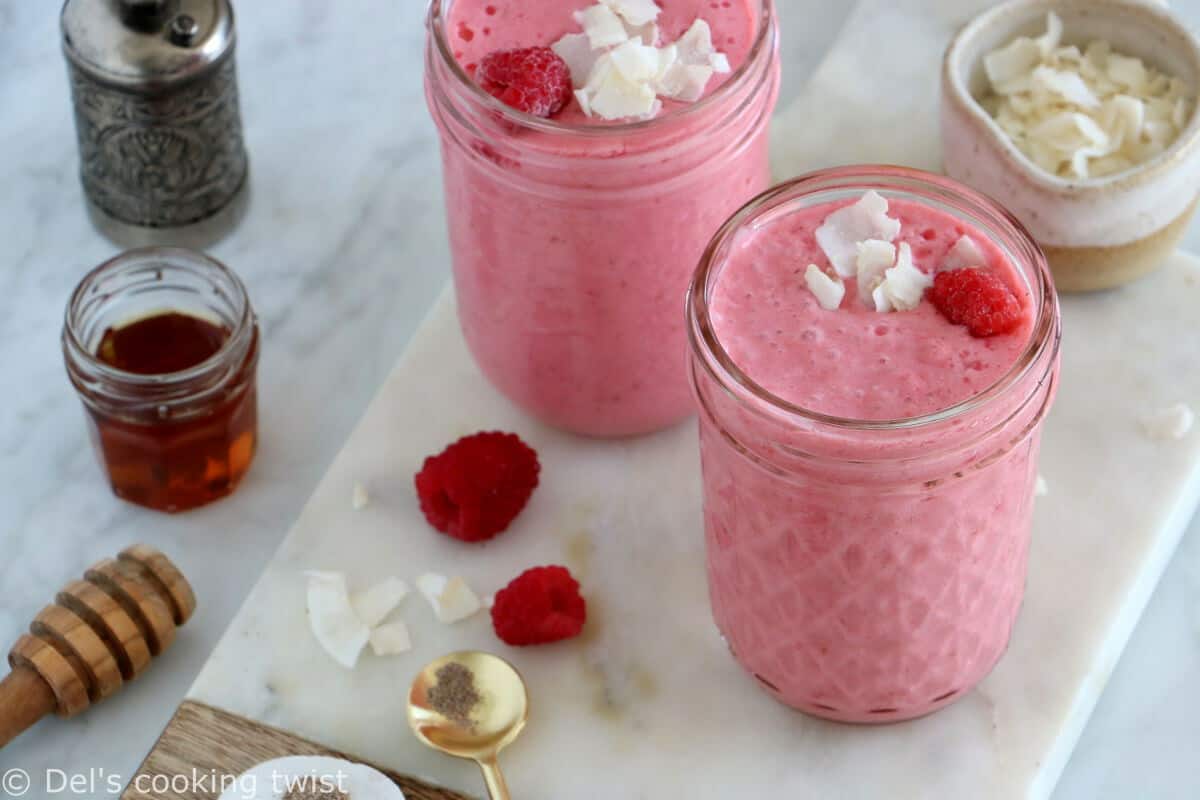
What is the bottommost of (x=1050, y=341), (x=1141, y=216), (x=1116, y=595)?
(x=1116, y=595)

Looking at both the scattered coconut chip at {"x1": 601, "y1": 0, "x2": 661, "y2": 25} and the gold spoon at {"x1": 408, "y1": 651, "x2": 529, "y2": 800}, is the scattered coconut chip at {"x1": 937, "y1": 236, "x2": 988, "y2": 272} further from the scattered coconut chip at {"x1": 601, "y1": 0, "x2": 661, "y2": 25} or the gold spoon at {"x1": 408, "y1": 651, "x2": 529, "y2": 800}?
the gold spoon at {"x1": 408, "y1": 651, "x2": 529, "y2": 800}

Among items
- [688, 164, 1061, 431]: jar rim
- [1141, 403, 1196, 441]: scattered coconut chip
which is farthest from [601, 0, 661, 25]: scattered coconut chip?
[1141, 403, 1196, 441]: scattered coconut chip

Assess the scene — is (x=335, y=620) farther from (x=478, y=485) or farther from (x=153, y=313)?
(x=153, y=313)

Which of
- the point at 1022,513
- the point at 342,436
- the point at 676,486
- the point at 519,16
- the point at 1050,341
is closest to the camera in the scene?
the point at 1050,341

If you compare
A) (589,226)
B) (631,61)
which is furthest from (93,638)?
(631,61)

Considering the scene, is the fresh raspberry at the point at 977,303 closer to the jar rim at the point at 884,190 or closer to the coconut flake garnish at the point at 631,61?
the jar rim at the point at 884,190

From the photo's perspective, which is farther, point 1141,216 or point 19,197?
point 19,197

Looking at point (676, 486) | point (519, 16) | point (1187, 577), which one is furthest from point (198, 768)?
point (1187, 577)

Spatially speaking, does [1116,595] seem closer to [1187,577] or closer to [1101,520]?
[1101,520]
